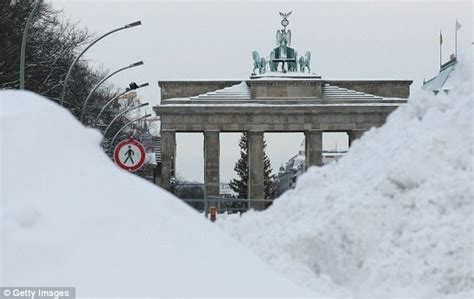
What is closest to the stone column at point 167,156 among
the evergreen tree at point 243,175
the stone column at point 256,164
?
the stone column at point 256,164

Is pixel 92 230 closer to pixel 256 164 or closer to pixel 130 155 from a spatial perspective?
pixel 130 155

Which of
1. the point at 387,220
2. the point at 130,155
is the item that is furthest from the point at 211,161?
the point at 387,220

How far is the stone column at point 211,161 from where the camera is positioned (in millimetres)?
51519

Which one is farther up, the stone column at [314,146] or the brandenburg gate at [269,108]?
the brandenburg gate at [269,108]

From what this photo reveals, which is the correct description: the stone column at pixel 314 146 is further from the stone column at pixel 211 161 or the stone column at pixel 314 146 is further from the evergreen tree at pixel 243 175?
the evergreen tree at pixel 243 175

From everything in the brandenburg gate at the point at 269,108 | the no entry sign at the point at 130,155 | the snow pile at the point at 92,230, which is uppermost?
the brandenburg gate at the point at 269,108

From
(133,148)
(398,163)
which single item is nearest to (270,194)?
(133,148)

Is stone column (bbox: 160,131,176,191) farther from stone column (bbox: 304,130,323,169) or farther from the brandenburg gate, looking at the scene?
stone column (bbox: 304,130,323,169)

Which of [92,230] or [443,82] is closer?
[92,230]

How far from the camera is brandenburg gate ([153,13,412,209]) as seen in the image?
52.3 meters

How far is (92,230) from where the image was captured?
6.37 meters

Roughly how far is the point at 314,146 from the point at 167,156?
8.02 metres

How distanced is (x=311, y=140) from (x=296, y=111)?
6.00 ft

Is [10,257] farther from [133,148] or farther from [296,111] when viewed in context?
[296,111]
